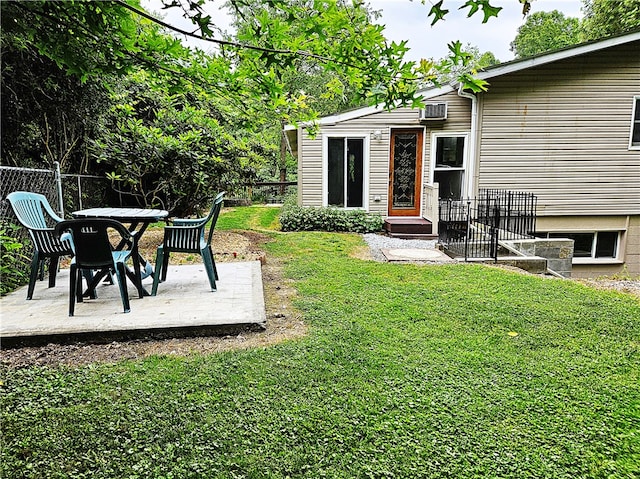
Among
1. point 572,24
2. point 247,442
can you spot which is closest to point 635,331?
point 247,442

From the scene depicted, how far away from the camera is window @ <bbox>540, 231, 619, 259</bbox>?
9992 mm

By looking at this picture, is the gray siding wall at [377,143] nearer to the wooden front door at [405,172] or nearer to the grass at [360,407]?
the wooden front door at [405,172]

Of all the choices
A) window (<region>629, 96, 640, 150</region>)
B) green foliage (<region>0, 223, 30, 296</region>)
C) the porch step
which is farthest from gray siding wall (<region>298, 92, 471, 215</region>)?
green foliage (<region>0, 223, 30, 296</region>)

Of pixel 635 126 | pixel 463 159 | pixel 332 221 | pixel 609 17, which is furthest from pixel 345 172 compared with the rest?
pixel 609 17

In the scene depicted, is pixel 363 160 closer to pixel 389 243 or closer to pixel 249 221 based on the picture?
pixel 389 243

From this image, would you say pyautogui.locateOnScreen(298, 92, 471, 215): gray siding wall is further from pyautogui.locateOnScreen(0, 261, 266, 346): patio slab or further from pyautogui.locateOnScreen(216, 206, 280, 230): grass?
pyautogui.locateOnScreen(0, 261, 266, 346): patio slab

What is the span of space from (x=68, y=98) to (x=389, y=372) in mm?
5898

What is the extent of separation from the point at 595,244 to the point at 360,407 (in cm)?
1017

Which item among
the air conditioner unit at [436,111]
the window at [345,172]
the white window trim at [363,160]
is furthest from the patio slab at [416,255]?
the air conditioner unit at [436,111]

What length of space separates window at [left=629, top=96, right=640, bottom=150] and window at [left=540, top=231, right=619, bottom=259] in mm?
2125

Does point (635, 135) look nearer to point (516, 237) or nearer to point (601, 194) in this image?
point (601, 194)

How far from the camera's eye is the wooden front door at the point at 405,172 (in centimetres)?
998

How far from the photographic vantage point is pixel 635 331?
3.52 m

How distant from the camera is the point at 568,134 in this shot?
9484 mm
